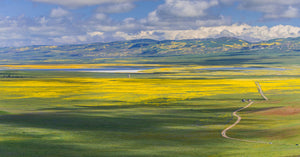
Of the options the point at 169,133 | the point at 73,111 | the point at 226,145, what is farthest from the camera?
the point at 73,111

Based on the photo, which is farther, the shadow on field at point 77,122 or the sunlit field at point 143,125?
the shadow on field at point 77,122

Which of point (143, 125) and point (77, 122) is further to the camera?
point (77, 122)

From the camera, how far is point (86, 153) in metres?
39.1

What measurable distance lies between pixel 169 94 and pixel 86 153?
63489 mm

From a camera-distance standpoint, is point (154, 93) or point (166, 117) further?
point (154, 93)

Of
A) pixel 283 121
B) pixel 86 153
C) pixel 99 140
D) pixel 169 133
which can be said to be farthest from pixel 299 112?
pixel 86 153

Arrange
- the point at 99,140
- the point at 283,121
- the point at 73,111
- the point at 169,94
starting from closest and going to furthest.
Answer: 1. the point at 99,140
2. the point at 283,121
3. the point at 73,111
4. the point at 169,94

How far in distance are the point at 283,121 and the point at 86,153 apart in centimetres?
3084

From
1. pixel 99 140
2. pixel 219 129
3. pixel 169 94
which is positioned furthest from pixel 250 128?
pixel 169 94

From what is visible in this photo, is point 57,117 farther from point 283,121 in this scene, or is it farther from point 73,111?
point 283,121

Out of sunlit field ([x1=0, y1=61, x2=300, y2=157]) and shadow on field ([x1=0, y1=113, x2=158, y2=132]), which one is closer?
sunlit field ([x1=0, y1=61, x2=300, y2=157])

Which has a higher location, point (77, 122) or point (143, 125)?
point (77, 122)

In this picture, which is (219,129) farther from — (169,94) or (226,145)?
(169,94)

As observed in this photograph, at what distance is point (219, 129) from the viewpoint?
5403 centimetres
